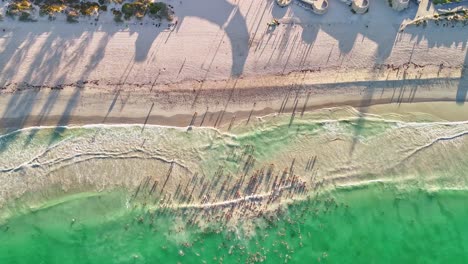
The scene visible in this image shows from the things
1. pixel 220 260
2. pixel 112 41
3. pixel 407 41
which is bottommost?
pixel 220 260

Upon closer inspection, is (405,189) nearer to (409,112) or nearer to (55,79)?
(409,112)

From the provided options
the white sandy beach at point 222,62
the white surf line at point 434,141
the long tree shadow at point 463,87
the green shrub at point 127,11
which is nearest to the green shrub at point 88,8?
the white sandy beach at point 222,62

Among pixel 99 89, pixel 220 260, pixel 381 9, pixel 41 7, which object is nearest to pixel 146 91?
pixel 99 89

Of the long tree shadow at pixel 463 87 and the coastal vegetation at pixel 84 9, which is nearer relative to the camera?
the coastal vegetation at pixel 84 9

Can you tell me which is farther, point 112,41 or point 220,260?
point 112,41

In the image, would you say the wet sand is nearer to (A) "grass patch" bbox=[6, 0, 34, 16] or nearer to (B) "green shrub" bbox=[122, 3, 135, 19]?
(B) "green shrub" bbox=[122, 3, 135, 19]

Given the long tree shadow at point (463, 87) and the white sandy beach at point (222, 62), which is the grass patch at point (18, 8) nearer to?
the white sandy beach at point (222, 62)

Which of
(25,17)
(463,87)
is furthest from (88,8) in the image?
(463,87)

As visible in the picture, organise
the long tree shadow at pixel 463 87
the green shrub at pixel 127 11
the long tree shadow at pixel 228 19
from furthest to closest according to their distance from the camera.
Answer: the long tree shadow at pixel 463 87 < the long tree shadow at pixel 228 19 < the green shrub at pixel 127 11

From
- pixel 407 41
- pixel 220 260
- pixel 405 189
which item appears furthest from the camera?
pixel 407 41
